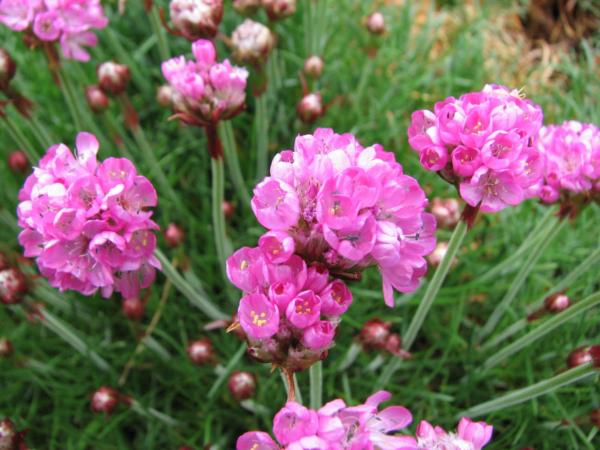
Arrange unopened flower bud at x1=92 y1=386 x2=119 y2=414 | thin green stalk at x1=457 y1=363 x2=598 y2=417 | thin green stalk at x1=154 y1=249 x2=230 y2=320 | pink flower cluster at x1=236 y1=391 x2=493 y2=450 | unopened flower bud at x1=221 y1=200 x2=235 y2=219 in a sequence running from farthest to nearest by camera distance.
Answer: unopened flower bud at x1=221 y1=200 x2=235 y2=219
unopened flower bud at x1=92 y1=386 x2=119 y2=414
thin green stalk at x1=154 y1=249 x2=230 y2=320
thin green stalk at x1=457 y1=363 x2=598 y2=417
pink flower cluster at x1=236 y1=391 x2=493 y2=450

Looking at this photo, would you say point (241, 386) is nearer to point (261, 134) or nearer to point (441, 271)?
point (441, 271)

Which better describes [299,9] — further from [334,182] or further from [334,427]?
[334,427]

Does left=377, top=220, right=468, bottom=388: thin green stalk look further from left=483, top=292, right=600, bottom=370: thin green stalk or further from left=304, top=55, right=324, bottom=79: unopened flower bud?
left=304, top=55, right=324, bottom=79: unopened flower bud

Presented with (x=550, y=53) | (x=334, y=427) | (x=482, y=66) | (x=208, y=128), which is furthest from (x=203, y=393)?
(x=550, y=53)

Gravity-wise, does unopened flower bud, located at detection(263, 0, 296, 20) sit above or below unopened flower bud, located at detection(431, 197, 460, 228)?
above

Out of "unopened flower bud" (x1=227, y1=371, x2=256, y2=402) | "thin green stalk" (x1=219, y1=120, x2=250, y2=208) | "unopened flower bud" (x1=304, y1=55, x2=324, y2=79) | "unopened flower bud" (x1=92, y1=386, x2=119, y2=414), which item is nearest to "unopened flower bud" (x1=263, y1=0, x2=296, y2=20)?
"unopened flower bud" (x1=304, y1=55, x2=324, y2=79)

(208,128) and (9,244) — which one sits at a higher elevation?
(208,128)

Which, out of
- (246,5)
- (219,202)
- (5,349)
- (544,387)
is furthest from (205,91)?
(544,387)

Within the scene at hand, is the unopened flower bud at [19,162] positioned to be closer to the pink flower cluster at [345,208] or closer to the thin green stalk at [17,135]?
the thin green stalk at [17,135]
